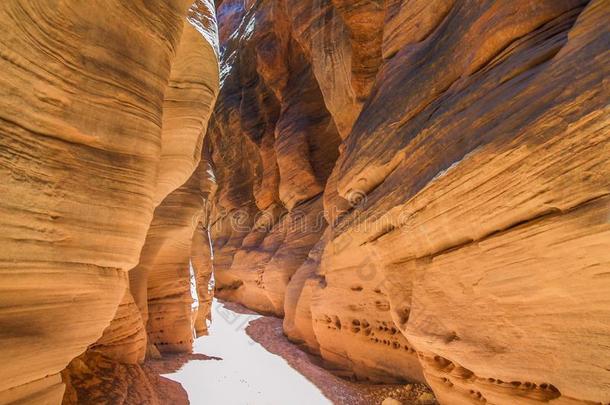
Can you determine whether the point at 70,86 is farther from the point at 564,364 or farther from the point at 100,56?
the point at 564,364

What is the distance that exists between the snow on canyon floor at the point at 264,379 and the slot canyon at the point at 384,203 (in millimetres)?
69

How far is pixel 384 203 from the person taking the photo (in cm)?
519

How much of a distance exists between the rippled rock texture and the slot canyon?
0.02 m

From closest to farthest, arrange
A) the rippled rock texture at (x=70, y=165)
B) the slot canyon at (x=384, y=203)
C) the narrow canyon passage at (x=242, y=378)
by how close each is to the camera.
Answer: the rippled rock texture at (x=70, y=165) < the slot canyon at (x=384, y=203) < the narrow canyon passage at (x=242, y=378)

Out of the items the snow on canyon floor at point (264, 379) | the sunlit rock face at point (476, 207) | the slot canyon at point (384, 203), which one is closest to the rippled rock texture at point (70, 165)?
the slot canyon at point (384, 203)

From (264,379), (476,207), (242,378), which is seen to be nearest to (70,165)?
(476,207)

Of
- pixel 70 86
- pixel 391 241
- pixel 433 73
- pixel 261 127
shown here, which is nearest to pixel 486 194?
pixel 391 241

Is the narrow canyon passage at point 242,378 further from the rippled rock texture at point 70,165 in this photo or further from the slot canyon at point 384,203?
the rippled rock texture at point 70,165

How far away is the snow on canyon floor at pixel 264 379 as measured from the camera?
6012 millimetres

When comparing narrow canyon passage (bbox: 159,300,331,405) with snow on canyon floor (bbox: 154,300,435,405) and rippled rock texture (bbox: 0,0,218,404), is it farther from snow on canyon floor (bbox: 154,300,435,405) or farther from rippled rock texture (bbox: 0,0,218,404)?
rippled rock texture (bbox: 0,0,218,404)

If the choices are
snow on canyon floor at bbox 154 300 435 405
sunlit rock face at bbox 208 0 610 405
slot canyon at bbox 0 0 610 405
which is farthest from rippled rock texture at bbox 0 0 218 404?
sunlit rock face at bbox 208 0 610 405

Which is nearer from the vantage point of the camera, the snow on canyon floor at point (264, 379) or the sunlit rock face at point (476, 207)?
the sunlit rock face at point (476, 207)

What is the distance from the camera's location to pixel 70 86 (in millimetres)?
3096

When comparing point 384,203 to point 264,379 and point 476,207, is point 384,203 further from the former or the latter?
point 264,379
